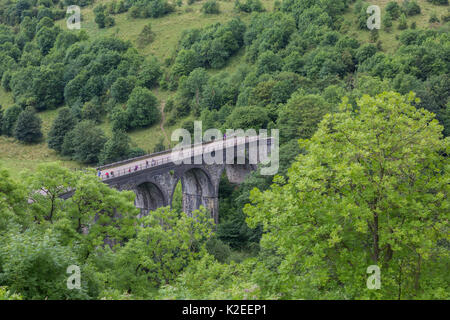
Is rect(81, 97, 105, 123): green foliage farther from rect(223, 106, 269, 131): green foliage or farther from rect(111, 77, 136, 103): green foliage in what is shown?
rect(223, 106, 269, 131): green foliage

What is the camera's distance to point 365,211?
18.3 metres

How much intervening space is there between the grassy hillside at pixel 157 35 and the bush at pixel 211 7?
1547 millimetres

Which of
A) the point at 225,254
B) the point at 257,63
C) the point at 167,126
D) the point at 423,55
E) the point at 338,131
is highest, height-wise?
the point at 257,63

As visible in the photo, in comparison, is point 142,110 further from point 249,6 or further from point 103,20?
point 103,20

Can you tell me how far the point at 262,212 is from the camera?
20234mm

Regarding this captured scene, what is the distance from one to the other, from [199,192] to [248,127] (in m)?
17.5

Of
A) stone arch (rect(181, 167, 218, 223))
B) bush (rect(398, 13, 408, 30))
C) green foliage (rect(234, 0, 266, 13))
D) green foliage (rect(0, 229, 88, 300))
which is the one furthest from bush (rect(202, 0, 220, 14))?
green foliage (rect(0, 229, 88, 300))

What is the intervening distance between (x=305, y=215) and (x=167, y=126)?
89.7m

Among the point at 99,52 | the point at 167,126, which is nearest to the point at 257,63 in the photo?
the point at 167,126

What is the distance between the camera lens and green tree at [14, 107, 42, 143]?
104 metres

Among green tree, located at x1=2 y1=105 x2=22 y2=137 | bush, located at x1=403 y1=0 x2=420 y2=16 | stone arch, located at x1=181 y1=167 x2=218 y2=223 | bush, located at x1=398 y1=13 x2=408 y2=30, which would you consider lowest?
stone arch, located at x1=181 y1=167 x2=218 y2=223

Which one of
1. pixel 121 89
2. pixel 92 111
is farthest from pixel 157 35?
pixel 92 111

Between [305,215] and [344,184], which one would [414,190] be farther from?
[305,215]

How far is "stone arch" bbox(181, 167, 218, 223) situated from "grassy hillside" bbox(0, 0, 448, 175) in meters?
30.4
